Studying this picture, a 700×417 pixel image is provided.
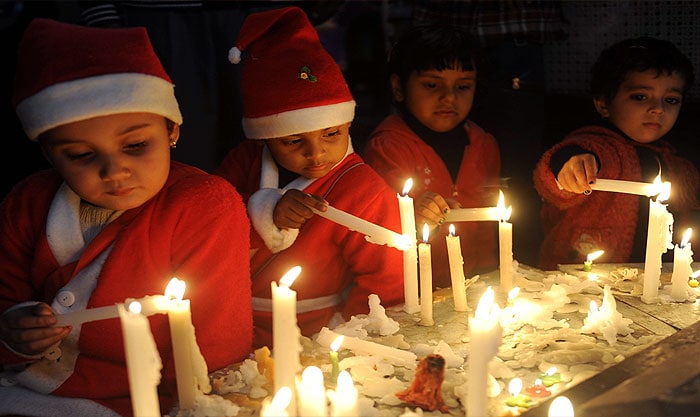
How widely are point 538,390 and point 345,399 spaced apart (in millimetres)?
440

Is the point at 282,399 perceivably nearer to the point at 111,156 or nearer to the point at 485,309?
the point at 485,309

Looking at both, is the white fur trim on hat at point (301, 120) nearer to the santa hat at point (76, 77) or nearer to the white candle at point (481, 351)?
the santa hat at point (76, 77)

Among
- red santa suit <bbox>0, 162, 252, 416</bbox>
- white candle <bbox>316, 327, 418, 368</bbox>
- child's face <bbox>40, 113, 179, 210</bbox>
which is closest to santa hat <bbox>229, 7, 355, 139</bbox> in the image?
red santa suit <bbox>0, 162, 252, 416</bbox>

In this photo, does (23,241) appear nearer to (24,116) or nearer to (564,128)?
(24,116)

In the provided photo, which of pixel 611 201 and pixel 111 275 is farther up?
pixel 111 275

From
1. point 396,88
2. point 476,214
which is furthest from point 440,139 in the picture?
point 476,214

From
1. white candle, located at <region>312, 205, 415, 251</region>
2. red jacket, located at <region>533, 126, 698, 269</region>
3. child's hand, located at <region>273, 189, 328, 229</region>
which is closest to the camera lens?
white candle, located at <region>312, 205, 415, 251</region>

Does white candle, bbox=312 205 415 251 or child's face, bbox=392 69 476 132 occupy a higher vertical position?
child's face, bbox=392 69 476 132

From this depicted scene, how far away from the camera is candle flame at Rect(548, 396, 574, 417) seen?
3.48ft

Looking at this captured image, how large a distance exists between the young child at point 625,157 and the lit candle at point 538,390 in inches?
50.2

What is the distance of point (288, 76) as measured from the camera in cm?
194

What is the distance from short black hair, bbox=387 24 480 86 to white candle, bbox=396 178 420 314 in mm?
946

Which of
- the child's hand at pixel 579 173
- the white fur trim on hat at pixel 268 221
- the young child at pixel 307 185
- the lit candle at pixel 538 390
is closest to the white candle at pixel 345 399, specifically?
the lit candle at pixel 538 390

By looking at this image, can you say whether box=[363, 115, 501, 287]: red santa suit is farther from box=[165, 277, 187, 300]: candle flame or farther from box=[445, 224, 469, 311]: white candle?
box=[165, 277, 187, 300]: candle flame
